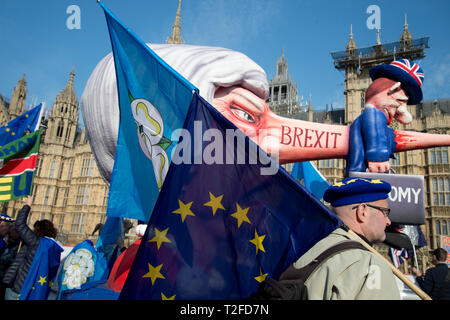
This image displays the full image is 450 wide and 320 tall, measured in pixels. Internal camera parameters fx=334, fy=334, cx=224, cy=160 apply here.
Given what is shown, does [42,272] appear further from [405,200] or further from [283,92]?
[283,92]

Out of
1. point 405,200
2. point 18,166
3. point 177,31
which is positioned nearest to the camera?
point 405,200

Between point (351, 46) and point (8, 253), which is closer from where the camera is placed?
point (8, 253)

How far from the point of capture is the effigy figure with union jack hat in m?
2.68

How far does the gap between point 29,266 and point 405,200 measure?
4.10 meters

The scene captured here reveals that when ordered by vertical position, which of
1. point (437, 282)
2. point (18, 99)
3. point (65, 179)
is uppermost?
point (18, 99)

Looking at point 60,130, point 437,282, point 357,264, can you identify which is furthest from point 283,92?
point 357,264

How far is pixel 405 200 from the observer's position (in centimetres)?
265

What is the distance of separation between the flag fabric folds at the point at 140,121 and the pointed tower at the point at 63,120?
38394 millimetres

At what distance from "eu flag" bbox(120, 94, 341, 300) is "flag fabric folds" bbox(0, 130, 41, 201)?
3974mm

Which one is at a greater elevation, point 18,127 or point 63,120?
point 63,120

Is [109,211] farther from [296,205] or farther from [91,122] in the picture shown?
[296,205]

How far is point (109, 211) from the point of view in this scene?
234 cm

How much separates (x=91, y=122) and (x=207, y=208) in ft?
4.07

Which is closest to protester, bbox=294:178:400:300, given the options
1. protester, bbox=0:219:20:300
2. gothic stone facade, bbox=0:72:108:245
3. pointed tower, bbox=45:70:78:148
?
protester, bbox=0:219:20:300
